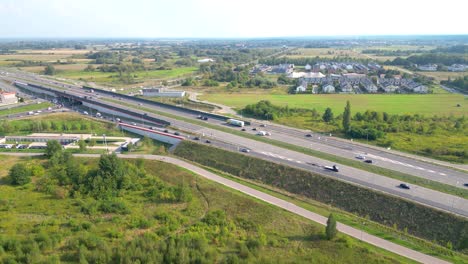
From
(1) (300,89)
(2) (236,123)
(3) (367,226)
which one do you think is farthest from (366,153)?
(1) (300,89)

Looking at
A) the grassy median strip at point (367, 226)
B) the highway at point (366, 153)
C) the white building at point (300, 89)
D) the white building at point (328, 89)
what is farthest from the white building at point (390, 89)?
the grassy median strip at point (367, 226)

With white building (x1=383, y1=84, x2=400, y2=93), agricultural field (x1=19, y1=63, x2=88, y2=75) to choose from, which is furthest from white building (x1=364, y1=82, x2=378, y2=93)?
agricultural field (x1=19, y1=63, x2=88, y2=75)

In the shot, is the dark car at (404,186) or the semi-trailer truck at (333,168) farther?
the semi-trailer truck at (333,168)

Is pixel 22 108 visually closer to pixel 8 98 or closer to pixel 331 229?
pixel 8 98

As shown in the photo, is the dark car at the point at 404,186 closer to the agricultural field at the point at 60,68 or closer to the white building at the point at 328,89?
the white building at the point at 328,89

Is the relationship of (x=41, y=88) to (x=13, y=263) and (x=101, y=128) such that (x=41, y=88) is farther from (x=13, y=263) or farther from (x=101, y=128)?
(x=13, y=263)

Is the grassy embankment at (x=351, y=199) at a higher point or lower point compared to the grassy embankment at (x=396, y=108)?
lower

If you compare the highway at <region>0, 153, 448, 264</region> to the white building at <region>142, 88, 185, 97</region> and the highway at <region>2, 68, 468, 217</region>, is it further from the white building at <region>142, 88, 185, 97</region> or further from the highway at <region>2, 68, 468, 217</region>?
the white building at <region>142, 88, 185, 97</region>
